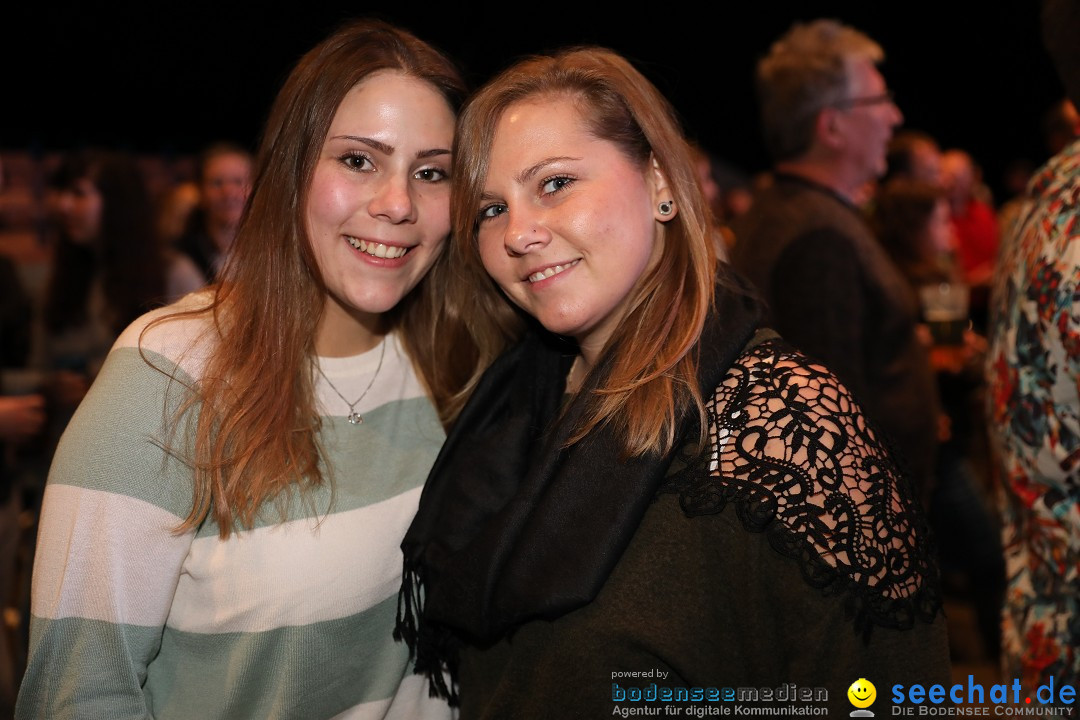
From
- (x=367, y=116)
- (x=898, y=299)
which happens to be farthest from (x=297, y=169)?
(x=898, y=299)

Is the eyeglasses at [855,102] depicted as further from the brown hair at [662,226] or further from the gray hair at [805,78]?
the brown hair at [662,226]

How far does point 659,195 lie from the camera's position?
1.69 meters

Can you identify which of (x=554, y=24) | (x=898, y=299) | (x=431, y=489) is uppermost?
(x=554, y=24)

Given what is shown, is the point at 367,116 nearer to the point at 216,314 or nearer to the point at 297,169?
the point at 297,169

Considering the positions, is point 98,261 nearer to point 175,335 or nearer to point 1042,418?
point 175,335

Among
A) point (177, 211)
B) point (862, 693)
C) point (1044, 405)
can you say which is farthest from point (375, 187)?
point (177, 211)

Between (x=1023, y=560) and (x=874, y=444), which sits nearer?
(x=874, y=444)

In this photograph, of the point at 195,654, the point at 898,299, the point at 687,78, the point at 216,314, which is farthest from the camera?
the point at 687,78

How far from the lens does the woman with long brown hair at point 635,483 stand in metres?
1.38

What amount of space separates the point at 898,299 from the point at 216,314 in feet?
6.85

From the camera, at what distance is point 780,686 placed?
1.43m

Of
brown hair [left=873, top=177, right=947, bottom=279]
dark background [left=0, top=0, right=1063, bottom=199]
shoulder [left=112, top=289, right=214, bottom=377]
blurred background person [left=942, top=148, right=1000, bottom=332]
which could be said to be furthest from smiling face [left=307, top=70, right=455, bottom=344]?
dark background [left=0, top=0, right=1063, bottom=199]

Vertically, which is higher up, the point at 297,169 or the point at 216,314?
the point at 297,169

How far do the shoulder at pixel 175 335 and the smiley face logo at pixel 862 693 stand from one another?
1.23m
